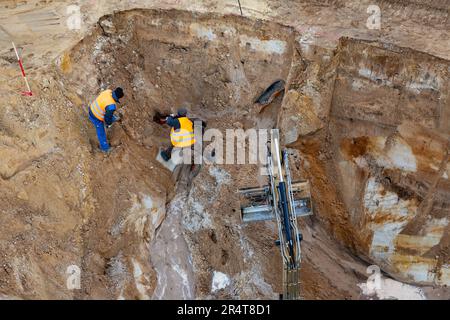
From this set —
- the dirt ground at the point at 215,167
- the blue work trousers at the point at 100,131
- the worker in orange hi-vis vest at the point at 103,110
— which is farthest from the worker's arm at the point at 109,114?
the dirt ground at the point at 215,167

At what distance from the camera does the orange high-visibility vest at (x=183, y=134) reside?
8500 millimetres

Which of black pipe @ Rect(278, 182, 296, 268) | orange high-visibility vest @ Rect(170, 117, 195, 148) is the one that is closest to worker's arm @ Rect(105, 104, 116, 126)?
orange high-visibility vest @ Rect(170, 117, 195, 148)

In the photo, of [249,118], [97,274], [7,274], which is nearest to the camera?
[7,274]

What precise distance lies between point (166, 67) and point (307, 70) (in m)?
2.95

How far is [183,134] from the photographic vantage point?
8547 millimetres

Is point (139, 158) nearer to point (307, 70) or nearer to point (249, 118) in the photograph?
point (249, 118)

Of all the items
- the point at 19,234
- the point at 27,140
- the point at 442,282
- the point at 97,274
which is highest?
the point at 27,140

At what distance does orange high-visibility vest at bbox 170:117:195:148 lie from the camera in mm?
8500

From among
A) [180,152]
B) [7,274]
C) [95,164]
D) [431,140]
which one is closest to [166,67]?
[180,152]

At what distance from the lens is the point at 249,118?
9.78m

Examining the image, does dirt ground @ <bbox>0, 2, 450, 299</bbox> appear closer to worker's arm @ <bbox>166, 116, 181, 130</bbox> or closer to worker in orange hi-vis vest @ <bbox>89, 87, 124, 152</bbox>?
worker in orange hi-vis vest @ <bbox>89, 87, 124, 152</bbox>

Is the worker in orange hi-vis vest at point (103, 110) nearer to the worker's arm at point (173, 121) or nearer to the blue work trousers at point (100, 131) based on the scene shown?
the blue work trousers at point (100, 131)

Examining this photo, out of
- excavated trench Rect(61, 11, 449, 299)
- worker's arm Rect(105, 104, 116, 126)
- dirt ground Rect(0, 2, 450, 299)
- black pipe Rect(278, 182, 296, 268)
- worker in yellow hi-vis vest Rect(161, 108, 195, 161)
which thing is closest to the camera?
black pipe Rect(278, 182, 296, 268)

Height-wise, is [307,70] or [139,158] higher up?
[307,70]
